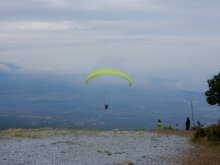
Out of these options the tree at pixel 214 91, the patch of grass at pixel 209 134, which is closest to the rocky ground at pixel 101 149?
the patch of grass at pixel 209 134

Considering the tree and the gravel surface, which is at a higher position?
the tree

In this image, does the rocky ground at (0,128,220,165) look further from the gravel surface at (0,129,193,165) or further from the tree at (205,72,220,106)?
the tree at (205,72,220,106)

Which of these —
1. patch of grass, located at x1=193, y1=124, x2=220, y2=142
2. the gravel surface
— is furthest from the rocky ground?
patch of grass, located at x1=193, y1=124, x2=220, y2=142

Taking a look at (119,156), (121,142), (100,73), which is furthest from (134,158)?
(100,73)

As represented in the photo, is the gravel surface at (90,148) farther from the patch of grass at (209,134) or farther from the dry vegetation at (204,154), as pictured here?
the patch of grass at (209,134)

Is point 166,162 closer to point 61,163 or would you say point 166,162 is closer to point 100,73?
point 61,163

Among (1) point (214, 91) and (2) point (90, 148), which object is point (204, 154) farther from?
(1) point (214, 91)

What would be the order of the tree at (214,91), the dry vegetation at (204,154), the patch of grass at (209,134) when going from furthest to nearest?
the tree at (214,91) < the patch of grass at (209,134) < the dry vegetation at (204,154)

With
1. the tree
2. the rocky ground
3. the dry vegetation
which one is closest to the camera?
the dry vegetation
